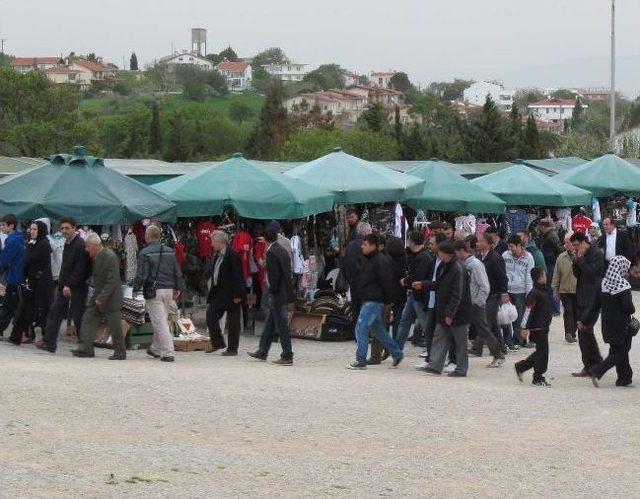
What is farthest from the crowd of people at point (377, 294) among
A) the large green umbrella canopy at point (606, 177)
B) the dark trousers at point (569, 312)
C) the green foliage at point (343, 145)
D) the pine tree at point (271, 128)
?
the pine tree at point (271, 128)

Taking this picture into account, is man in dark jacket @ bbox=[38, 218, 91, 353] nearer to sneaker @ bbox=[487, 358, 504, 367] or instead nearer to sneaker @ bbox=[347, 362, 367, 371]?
sneaker @ bbox=[347, 362, 367, 371]

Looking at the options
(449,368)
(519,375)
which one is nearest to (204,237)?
(449,368)

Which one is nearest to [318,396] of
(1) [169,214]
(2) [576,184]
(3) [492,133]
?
(1) [169,214]

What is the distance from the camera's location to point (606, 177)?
28.4m

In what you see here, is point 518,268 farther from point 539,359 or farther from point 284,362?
point 284,362

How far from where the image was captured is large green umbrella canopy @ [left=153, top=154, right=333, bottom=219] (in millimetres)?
18328

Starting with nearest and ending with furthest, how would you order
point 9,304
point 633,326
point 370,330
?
point 633,326, point 370,330, point 9,304

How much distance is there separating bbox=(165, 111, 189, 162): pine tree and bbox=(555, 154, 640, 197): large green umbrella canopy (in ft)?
191

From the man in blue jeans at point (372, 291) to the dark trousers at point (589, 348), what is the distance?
2367 mm

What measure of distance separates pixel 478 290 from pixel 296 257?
4.62 m

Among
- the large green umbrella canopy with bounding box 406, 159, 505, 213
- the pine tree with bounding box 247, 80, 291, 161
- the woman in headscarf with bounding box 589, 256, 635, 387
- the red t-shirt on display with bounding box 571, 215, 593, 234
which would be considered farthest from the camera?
the pine tree with bounding box 247, 80, 291, 161

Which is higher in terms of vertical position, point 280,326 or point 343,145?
point 343,145

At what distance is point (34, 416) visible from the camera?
10.7 m

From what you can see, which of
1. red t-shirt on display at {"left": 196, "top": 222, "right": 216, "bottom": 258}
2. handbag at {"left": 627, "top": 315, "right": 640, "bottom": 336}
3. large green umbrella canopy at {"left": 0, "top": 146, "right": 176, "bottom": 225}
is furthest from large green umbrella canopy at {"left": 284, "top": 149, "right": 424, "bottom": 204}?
handbag at {"left": 627, "top": 315, "right": 640, "bottom": 336}
